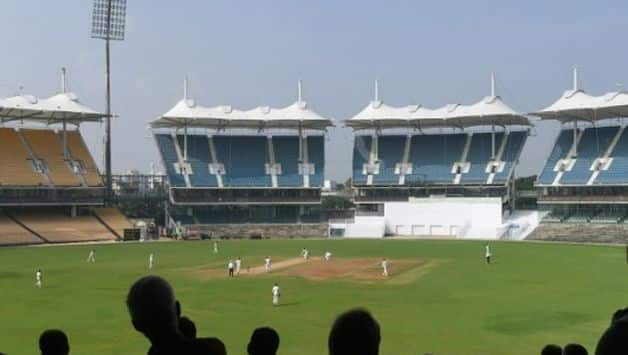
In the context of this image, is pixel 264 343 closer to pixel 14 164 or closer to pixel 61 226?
pixel 61 226

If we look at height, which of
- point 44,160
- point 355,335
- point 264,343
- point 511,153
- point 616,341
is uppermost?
point 511,153

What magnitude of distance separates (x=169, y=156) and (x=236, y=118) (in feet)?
33.1

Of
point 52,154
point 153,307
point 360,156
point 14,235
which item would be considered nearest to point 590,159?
point 360,156

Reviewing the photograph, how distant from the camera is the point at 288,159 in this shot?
9150 cm

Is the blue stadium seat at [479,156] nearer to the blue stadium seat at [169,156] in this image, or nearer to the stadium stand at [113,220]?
the blue stadium seat at [169,156]

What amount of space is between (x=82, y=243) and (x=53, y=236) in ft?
9.99

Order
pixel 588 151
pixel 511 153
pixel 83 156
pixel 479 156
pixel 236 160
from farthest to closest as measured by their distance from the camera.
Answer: pixel 236 160 < pixel 479 156 < pixel 511 153 < pixel 83 156 < pixel 588 151

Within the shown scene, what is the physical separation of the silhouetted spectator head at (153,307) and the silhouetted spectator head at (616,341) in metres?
1.93

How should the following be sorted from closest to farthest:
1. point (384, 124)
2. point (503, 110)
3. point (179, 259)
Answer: point (179, 259) < point (503, 110) < point (384, 124)

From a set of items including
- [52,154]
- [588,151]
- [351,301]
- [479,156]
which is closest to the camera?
[351,301]

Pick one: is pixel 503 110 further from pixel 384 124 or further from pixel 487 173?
pixel 384 124

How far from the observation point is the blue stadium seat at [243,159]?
87.7 m

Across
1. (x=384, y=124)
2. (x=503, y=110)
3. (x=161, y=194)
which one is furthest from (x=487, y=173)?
(x=161, y=194)

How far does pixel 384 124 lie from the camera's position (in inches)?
3543
